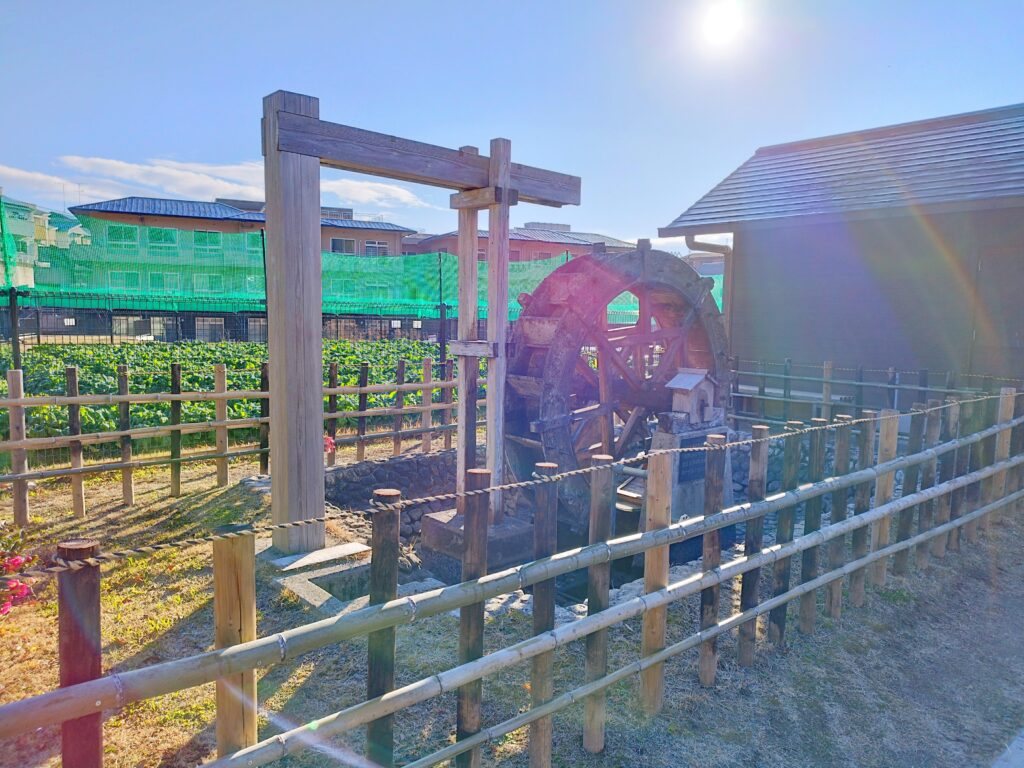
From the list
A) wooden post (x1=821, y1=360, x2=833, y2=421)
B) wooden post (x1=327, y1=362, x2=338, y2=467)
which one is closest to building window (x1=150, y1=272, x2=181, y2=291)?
wooden post (x1=327, y1=362, x2=338, y2=467)

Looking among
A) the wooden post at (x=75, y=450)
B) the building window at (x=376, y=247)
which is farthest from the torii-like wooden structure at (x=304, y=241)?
the building window at (x=376, y=247)

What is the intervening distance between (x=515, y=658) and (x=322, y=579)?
234cm

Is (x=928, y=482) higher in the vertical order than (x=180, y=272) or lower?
lower

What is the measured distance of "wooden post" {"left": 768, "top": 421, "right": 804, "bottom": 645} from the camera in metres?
3.98

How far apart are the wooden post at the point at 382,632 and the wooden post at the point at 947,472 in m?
4.92

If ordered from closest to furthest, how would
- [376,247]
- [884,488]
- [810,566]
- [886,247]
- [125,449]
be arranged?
[810,566] → [884,488] → [125,449] → [886,247] → [376,247]

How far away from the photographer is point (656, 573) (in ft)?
10.6

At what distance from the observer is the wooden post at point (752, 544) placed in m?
3.73

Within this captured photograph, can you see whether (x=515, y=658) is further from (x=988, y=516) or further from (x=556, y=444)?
(x=988, y=516)

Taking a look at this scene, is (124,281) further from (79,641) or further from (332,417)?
(79,641)

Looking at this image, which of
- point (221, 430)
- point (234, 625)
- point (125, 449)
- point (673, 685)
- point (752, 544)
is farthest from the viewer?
point (221, 430)

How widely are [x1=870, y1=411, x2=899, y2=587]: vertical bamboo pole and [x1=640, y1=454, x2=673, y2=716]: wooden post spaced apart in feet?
7.59

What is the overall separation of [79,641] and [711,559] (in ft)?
9.37

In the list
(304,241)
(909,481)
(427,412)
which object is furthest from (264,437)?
(909,481)
